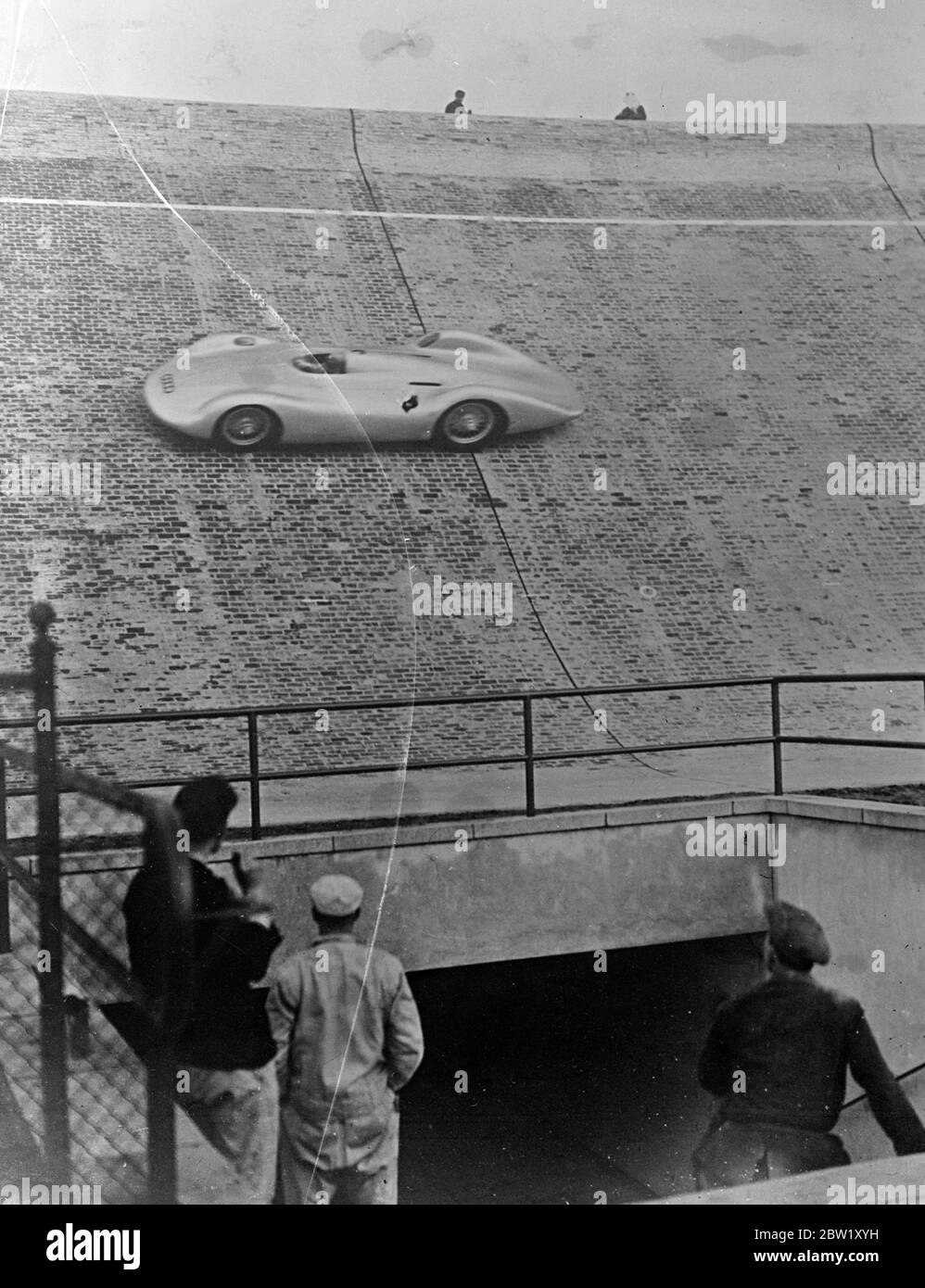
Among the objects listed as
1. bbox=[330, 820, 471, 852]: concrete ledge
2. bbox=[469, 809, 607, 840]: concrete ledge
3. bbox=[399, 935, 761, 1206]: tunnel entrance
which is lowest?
bbox=[399, 935, 761, 1206]: tunnel entrance

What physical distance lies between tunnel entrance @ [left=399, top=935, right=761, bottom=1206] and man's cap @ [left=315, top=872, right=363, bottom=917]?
1.55 ft

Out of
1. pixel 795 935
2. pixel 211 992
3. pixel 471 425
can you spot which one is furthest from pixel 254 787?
pixel 471 425

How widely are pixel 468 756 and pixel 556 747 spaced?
3.01 ft

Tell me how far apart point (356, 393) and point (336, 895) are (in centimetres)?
255

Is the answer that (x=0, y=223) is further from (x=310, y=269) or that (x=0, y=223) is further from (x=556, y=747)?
(x=556, y=747)

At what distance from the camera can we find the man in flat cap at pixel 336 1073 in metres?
3.47

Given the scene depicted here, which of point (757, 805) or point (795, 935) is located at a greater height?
point (757, 805)

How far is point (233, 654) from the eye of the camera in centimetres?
462

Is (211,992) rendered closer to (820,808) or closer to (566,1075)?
(566,1075)

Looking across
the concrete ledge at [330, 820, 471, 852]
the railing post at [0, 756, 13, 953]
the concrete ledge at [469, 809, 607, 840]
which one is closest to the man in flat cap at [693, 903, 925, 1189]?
the concrete ledge at [469, 809, 607, 840]

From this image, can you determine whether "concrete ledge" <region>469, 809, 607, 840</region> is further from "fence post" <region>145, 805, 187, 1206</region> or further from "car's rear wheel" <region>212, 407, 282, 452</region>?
"car's rear wheel" <region>212, 407, 282, 452</region>

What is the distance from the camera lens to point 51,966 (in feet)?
11.5

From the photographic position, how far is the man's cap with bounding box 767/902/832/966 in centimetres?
418
